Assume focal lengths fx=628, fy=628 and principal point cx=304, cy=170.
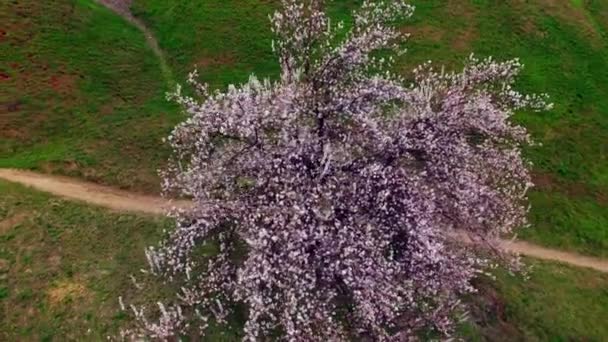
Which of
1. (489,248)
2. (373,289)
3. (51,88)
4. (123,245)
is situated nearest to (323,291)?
(373,289)

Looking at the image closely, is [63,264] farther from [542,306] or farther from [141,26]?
[542,306]

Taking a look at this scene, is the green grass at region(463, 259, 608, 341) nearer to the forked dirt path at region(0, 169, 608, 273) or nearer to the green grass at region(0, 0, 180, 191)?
the forked dirt path at region(0, 169, 608, 273)

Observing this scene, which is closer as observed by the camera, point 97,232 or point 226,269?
point 226,269

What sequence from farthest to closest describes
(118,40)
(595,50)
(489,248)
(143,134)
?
(595,50)
(118,40)
(143,134)
(489,248)

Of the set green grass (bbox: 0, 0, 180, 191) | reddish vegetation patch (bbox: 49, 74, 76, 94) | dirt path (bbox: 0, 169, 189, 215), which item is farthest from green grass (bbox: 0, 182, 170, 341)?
reddish vegetation patch (bbox: 49, 74, 76, 94)

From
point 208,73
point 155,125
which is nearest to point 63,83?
point 155,125

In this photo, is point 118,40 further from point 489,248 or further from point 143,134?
point 489,248

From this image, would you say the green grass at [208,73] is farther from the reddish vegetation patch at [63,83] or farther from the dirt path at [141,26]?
the dirt path at [141,26]
